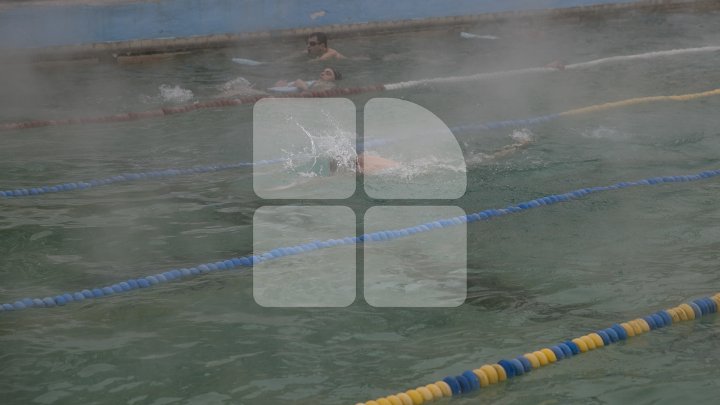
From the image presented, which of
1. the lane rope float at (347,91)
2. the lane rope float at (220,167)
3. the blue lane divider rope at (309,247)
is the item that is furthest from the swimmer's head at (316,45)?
the blue lane divider rope at (309,247)

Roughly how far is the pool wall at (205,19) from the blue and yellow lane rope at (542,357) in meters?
8.81

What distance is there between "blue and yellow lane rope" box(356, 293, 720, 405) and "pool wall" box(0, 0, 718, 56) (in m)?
8.81

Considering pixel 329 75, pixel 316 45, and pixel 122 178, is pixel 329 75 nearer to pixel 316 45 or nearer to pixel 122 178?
pixel 316 45

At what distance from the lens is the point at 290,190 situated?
6652 millimetres

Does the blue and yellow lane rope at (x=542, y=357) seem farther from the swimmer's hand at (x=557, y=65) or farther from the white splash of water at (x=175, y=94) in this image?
the swimmer's hand at (x=557, y=65)

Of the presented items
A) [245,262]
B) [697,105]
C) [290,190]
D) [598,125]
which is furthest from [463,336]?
[697,105]

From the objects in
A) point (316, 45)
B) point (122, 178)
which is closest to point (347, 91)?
point (316, 45)

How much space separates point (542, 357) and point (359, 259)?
1590 mm

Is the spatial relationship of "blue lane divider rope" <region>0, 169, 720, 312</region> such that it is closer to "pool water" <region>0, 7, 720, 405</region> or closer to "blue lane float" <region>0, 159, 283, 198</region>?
"pool water" <region>0, 7, 720, 405</region>

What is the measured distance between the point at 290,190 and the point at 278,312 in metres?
2.16

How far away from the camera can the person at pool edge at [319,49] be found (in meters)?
11.8

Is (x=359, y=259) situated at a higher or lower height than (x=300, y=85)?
lower

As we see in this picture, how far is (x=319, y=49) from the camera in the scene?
39.1ft

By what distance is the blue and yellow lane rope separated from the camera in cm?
370
